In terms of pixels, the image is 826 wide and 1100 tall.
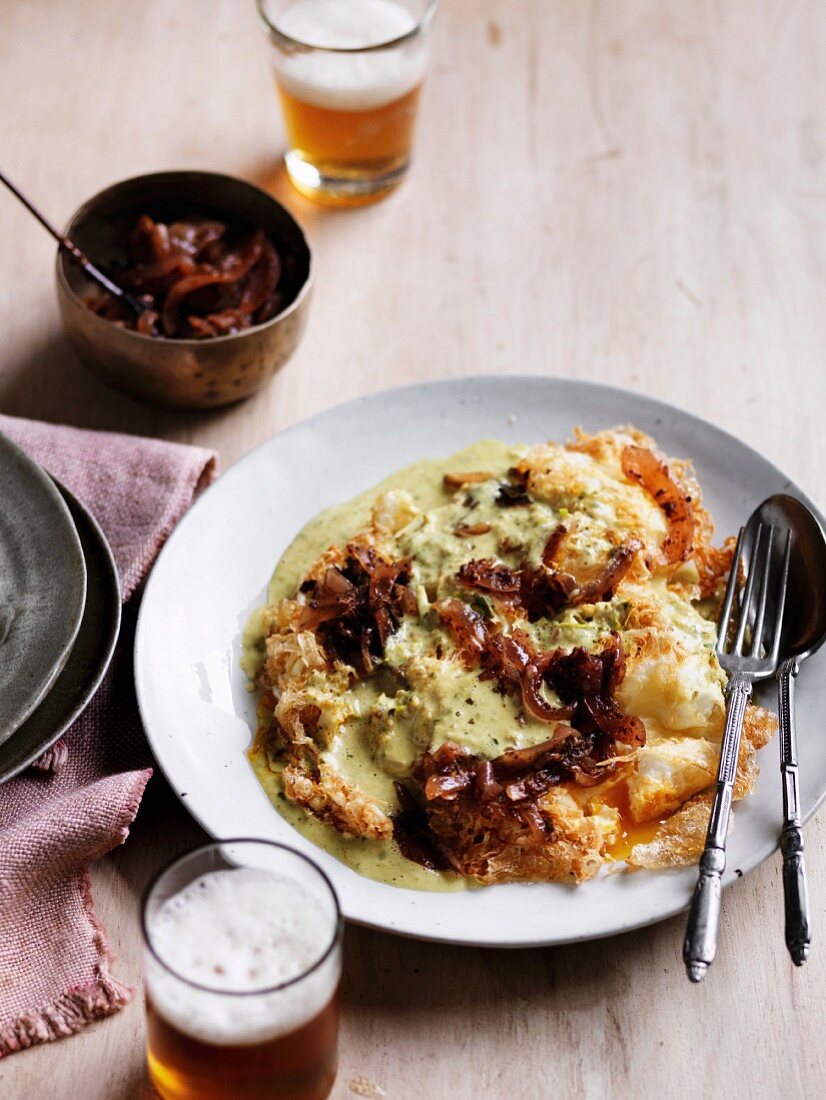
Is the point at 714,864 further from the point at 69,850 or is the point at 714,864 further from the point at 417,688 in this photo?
the point at 69,850

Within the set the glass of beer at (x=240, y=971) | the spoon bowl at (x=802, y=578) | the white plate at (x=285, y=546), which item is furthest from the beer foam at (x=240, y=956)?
the spoon bowl at (x=802, y=578)

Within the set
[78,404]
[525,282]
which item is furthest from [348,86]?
[78,404]

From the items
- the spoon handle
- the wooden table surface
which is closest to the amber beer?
the wooden table surface

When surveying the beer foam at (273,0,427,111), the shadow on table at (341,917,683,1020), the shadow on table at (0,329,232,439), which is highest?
the beer foam at (273,0,427,111)

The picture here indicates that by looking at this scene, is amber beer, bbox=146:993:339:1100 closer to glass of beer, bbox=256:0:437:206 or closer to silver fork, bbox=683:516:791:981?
silver fork, bbox=683:516:791:981

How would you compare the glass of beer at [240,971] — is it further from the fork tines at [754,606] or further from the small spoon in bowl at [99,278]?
the small spoon in bowl at [99,278]

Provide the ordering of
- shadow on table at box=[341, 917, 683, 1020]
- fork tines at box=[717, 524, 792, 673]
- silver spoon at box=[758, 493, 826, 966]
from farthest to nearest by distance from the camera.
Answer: fork tines at box=[717, 524, 792, 673], shadow on table at box=[341, 917, 683, 1020], silver spoon at box=[758, 493, 826, 966]

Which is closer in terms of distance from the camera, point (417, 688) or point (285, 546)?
point (417, 688)
